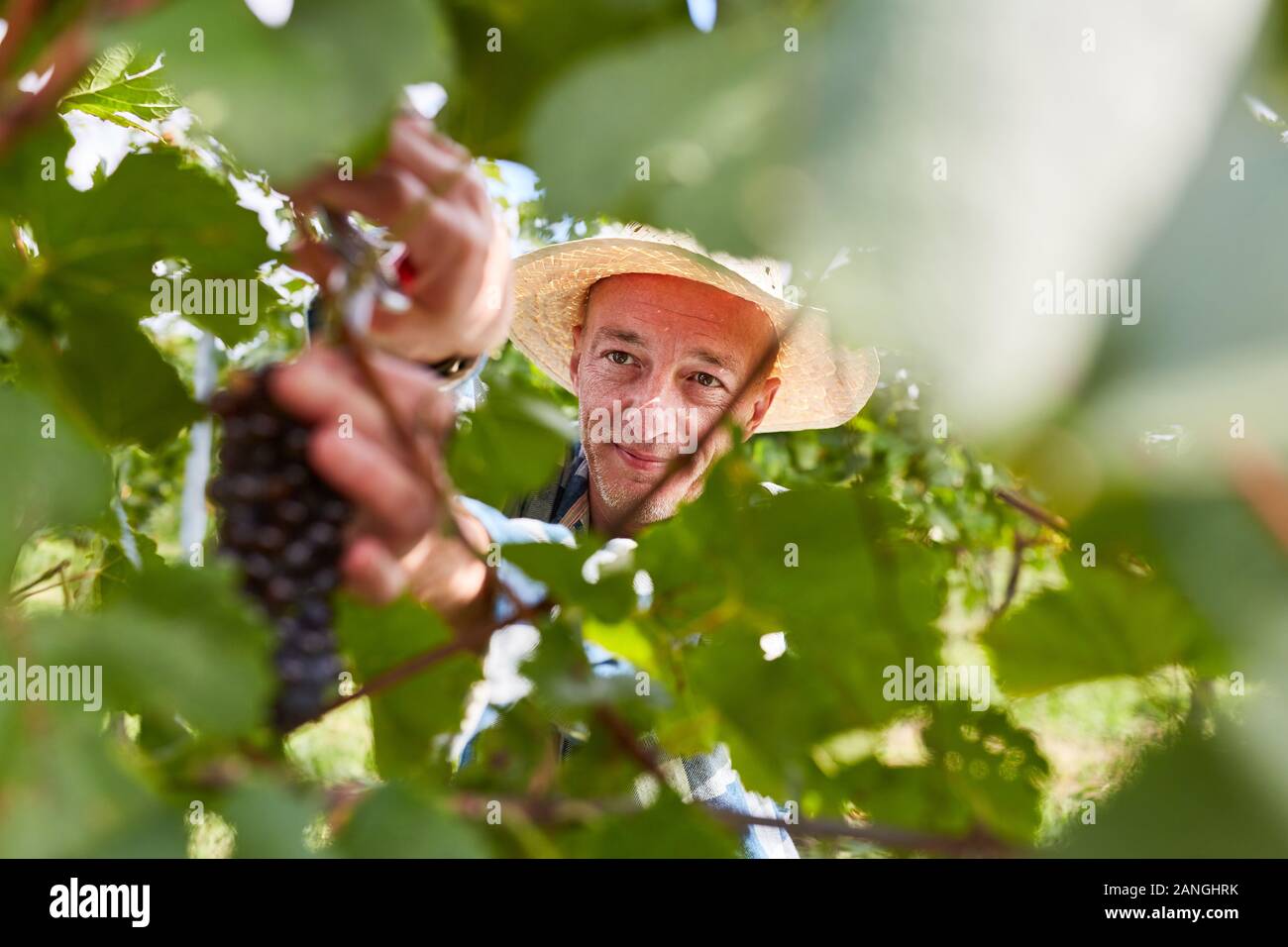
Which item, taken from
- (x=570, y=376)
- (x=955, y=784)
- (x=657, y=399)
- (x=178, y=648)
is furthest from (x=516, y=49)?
(x=570, y=376)

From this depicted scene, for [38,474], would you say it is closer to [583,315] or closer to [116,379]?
[116,379]

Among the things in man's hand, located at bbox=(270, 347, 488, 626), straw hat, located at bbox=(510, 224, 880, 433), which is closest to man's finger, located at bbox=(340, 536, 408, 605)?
man's hand, located at bbox=(270, 347, 488, 626)

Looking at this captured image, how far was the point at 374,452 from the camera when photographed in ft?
1.16

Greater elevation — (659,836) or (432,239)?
(432,239)

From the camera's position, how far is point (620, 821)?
0.87ft

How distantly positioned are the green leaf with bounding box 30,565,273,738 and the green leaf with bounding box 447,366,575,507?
0.25m

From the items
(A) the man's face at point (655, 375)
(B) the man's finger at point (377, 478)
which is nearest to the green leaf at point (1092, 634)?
(B) the man's finger at point (377, 478)

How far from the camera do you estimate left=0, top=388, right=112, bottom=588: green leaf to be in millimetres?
223

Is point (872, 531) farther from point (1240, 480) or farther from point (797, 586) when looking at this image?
point (1240, 480)

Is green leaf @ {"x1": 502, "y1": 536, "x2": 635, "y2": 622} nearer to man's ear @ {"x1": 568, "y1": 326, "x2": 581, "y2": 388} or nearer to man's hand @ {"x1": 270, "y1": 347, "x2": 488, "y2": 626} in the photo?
man's hand @ {"x1": 270, "y1": 347, "x2": 488, "y2": 626}

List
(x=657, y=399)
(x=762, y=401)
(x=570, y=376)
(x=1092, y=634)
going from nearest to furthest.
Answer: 1. (x=1092, y=634)
2. (x=657, y=399)
3. (x=762, y=401)
4. (x=570, y=376)

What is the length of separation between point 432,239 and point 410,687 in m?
0.15

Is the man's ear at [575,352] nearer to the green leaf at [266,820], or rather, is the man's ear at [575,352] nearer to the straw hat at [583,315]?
the straw hat at [583,315]
